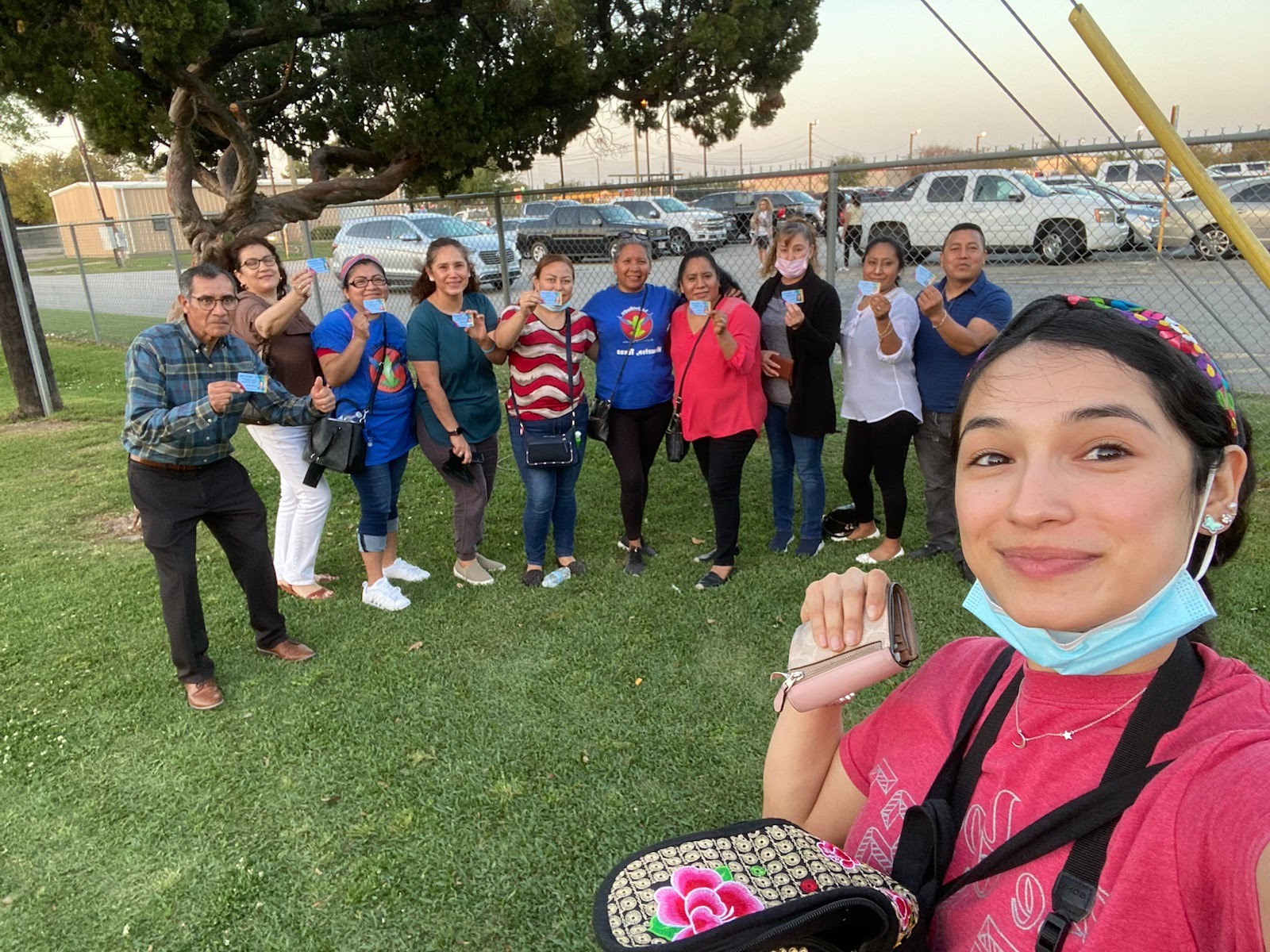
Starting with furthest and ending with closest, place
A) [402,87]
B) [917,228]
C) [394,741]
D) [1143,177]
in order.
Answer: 1. [917,228]
2. [1143,177]
3. [402,87]
4. [394,741]

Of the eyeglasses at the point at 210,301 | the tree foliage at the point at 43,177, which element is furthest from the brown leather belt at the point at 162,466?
the tree foliage at the point at 43,177

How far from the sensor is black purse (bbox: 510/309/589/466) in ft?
15.5

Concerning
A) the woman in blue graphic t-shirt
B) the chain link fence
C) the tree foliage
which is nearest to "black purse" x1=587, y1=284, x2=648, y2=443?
the woman in blue graphic t-shirt

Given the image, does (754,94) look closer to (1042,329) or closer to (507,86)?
(507,86)

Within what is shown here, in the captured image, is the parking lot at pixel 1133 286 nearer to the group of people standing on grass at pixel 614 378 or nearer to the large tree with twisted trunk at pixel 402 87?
the group of people standing on grass at pixel 614 378

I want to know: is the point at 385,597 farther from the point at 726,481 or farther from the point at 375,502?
the point at 726,481

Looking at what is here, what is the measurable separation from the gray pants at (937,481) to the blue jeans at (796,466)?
1.99ft

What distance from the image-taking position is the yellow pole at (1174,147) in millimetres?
1169

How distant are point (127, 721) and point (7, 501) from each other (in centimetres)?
449

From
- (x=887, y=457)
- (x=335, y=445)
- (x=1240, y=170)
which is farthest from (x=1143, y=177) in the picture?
(x=335, y=445)

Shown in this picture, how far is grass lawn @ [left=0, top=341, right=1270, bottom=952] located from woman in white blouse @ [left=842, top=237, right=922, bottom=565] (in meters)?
0.49

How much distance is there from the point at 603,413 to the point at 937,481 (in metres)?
2.05

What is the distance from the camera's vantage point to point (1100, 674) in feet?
3.55

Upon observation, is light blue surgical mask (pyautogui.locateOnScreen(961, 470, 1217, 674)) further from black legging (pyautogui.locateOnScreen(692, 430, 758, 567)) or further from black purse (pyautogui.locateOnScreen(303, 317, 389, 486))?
black purse (pyautogui.locateOnScreen(303, 317, 389, 486))
